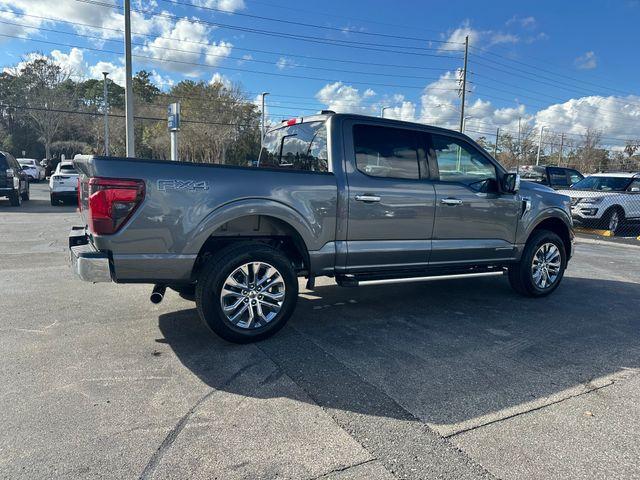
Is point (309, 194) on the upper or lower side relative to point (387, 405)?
upper

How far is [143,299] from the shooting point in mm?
5562

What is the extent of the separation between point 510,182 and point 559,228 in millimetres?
1527

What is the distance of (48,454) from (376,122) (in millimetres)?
3893

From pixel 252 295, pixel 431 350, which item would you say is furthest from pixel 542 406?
pixel 252 295

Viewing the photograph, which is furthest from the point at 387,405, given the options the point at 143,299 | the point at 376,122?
the point at 143,299

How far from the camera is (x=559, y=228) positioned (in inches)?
255

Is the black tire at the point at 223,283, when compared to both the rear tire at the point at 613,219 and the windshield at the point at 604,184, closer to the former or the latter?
the rear tire at the point at 613,219

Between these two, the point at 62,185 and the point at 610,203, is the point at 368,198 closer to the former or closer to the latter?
the point at 610,203

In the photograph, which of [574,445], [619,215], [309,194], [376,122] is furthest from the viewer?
[619,215]

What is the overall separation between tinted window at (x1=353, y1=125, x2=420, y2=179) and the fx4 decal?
1562 millimetres

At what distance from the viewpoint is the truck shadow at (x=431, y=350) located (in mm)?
3367

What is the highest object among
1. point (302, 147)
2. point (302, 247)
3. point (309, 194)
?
point (302, 147)

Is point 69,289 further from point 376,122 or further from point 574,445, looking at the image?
point 574,445

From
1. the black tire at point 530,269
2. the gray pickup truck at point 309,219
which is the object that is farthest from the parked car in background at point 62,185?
the black tire at point 530,269
